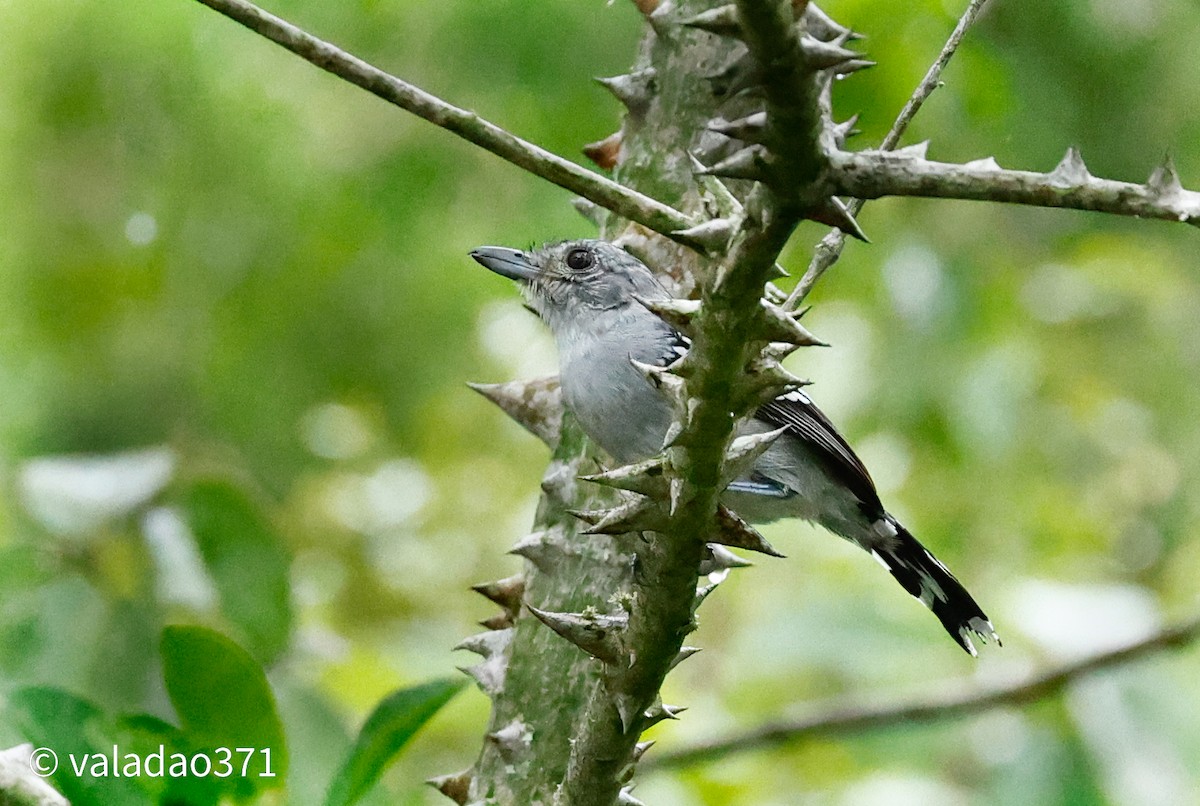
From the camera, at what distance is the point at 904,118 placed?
2.05 metres

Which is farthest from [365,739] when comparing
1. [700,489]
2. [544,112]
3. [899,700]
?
[544,112]

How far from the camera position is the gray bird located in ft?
11.5

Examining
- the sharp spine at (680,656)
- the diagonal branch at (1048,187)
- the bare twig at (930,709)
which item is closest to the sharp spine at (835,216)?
the diagonal branch at (1048,187)

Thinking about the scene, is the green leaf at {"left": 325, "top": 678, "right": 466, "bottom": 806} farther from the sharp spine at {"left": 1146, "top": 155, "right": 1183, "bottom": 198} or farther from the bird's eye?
the bird's eye

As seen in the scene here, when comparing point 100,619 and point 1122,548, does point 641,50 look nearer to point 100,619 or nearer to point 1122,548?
point 100,619

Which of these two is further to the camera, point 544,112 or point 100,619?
point 544,112

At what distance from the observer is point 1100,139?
228 inches

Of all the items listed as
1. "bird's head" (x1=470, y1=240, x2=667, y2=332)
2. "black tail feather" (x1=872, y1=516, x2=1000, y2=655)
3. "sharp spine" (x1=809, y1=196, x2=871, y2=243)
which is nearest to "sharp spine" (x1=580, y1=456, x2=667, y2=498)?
"sharp spine" (x1=809, y1=196, x2=871, y2=243)

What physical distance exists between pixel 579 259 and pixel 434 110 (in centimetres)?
258

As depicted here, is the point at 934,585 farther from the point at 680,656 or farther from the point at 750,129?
the point at 750,129

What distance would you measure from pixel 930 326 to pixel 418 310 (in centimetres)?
252

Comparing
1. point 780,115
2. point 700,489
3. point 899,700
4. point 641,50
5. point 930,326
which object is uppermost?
point 930,326

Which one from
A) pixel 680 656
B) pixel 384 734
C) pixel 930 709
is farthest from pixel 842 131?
pixel 930 709

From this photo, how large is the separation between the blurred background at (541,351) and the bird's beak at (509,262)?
1.24 meters
